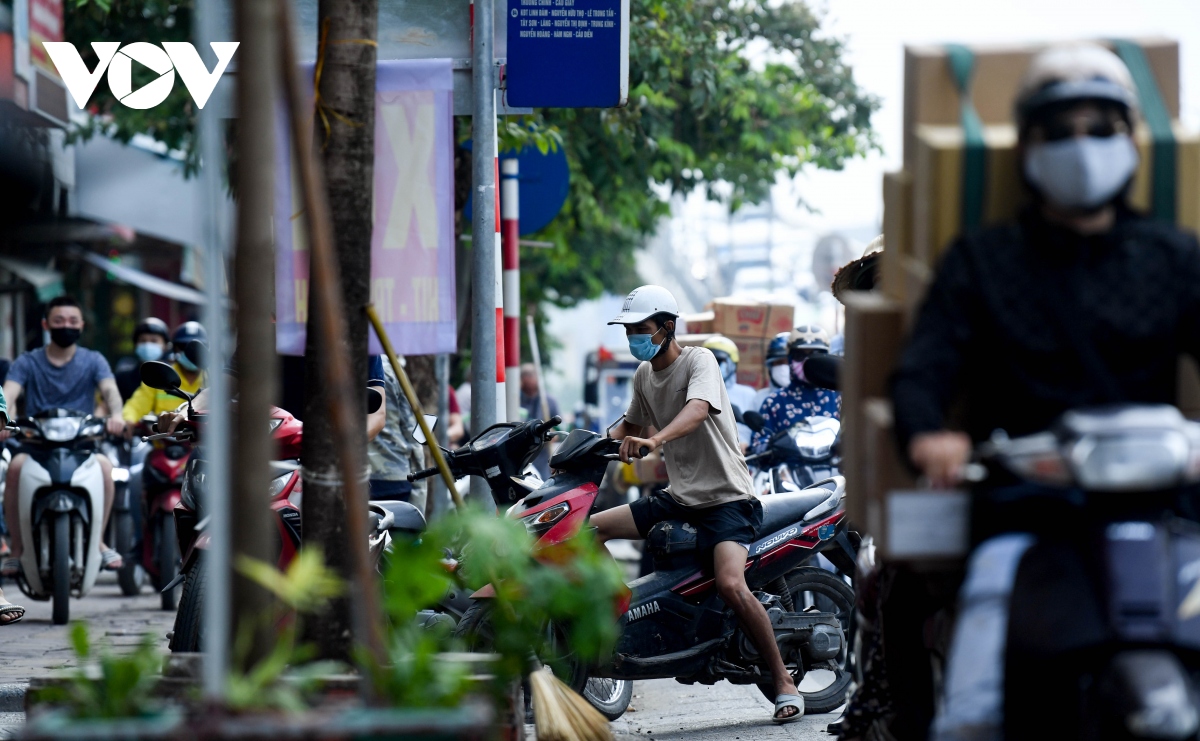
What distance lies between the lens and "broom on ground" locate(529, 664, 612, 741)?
4270mm

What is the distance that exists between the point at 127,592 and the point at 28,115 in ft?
16.3

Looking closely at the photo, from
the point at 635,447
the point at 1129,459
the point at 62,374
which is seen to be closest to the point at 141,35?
the point at 62,374

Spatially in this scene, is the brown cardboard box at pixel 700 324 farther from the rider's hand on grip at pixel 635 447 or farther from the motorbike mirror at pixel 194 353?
the rider's hand on grip at pixel 635 447

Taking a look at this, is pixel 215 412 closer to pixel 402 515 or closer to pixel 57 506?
pixel 402 515

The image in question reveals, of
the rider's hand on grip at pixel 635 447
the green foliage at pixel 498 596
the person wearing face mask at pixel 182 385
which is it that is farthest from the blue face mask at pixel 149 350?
the green foliage at pixel 498 596

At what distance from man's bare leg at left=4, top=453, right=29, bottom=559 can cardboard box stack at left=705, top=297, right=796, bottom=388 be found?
22.6 feet

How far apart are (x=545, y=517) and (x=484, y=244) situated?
5.81 ft

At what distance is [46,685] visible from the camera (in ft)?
11.2

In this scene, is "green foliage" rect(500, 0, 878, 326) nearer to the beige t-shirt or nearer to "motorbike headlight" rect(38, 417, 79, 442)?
"motorbike headlight" rect(38, 417, 79, 442)

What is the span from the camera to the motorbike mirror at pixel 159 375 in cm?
558

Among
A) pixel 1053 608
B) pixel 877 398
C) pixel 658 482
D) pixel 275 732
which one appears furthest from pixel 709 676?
pixel 658 482

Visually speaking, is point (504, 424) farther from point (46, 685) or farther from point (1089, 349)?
point (1089, 349)

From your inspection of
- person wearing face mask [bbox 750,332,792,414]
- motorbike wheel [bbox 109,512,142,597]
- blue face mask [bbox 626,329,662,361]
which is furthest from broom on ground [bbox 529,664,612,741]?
motorbike wheel [bbox 109,512,142,597]

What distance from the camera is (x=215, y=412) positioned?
9.36 feet
